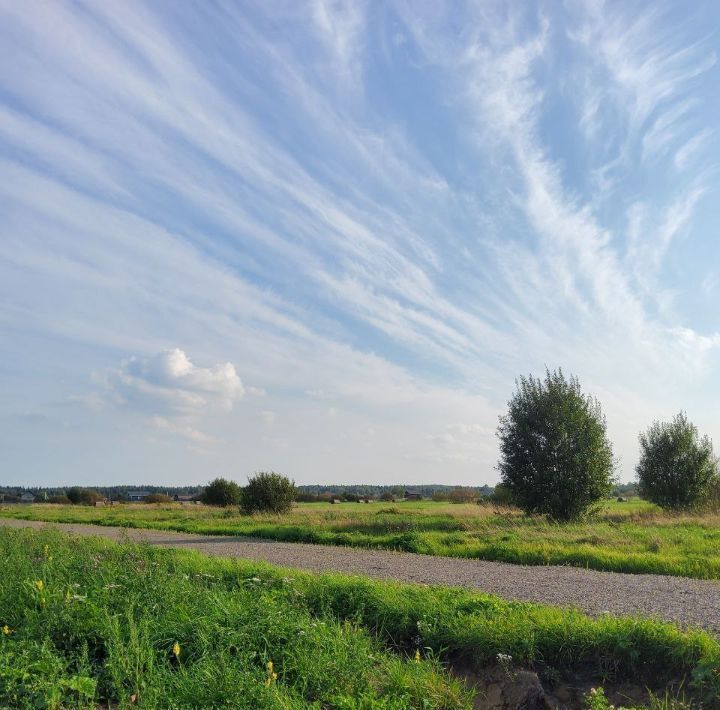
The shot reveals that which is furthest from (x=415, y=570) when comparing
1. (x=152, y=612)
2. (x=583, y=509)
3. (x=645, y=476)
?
(x=645, y=476)

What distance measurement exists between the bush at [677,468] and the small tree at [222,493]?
3005 centimetres

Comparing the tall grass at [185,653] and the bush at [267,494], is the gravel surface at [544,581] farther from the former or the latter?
the bush at [267,494]

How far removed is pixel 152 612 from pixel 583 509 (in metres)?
22.1

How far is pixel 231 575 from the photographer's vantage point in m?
10.1

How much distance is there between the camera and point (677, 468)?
3512cm

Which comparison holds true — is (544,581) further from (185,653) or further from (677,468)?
(677,468)

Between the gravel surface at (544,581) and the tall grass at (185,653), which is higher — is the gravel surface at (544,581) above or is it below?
below

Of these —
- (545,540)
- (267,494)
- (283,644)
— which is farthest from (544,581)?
(267,494)

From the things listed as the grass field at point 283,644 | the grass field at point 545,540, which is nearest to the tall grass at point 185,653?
the grass field at point 283,644

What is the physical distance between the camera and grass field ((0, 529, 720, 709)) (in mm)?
5098

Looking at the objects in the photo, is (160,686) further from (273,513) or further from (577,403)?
(273,513)

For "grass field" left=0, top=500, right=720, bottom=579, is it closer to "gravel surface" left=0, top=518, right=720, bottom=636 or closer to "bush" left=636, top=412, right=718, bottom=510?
"gravel surface" left=0, top=518, right=720, bottom=636

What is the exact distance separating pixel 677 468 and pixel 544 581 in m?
28.1

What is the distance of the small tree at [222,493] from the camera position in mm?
51125
